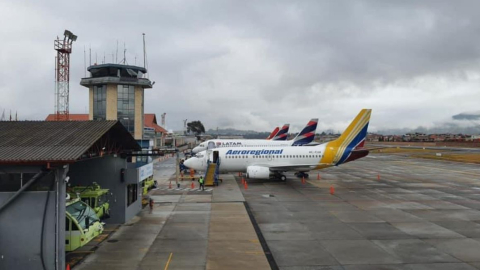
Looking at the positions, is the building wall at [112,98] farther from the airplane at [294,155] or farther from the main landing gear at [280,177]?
the main landing gear at [280,177]

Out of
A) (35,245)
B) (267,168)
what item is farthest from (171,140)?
(35,245)

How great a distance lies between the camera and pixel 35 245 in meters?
12.9

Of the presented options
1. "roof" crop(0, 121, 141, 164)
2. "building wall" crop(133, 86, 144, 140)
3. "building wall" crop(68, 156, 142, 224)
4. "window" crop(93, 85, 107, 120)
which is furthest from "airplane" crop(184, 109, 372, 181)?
"roof" crop(0, 121, 141, 164)

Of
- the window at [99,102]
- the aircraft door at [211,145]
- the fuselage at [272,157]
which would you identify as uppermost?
the window at [99,102]

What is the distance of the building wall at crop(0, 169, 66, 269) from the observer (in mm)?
12773

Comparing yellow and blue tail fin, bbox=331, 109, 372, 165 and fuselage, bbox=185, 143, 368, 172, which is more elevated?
yellow and blue tail fin, bbox=331, 109, 372, 165

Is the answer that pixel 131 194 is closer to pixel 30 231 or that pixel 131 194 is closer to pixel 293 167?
pixel 30 231

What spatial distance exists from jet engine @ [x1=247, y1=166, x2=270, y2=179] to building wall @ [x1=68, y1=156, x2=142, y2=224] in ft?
59.2

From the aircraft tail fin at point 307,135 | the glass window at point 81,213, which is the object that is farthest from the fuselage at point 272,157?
the aircraft tail fin at point 307,135

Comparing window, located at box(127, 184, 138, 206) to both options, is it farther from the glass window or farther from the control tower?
the control tower

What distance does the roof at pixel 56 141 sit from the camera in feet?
40.1

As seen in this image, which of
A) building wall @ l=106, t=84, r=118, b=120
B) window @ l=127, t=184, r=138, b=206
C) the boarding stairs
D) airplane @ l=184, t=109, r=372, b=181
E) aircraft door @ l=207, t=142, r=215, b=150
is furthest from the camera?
aircraft door @ l=207, t=142, r=215, b=150

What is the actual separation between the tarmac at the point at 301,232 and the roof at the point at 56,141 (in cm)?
493

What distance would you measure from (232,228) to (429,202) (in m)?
17.0
